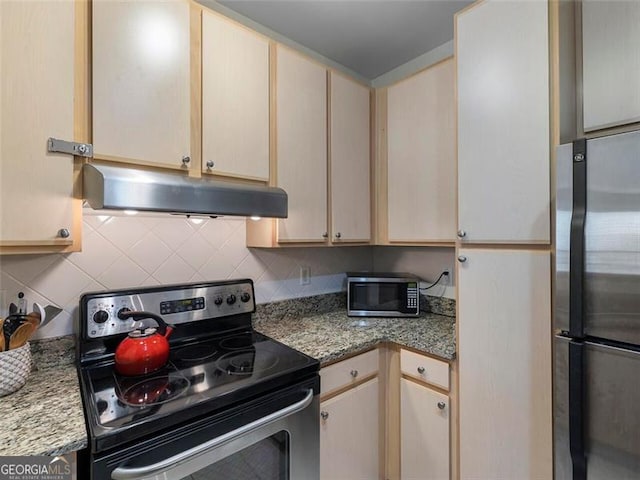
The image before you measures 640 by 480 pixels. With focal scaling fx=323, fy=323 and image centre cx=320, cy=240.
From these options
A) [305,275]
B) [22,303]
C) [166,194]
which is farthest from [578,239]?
[22,303]

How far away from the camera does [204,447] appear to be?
38.0 inches

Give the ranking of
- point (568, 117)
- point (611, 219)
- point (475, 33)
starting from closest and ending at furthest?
1. point (611, 219)
2. point (568, 117)
3. point (475, 33)

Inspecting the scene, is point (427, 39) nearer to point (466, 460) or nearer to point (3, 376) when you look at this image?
point (466, 460)

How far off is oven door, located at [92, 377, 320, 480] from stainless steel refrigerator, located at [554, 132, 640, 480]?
867mm

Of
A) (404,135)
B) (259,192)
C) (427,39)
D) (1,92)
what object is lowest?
(259,192)

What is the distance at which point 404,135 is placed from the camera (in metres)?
1.91

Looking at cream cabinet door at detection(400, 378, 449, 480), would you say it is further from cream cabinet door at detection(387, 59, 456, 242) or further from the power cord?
cream cabinet door at detection(387, 59, 456, 242)

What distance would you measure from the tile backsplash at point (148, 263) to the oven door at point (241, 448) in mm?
716

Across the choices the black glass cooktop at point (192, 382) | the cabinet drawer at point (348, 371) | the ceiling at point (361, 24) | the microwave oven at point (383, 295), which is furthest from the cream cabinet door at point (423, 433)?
the ceiling at point (361, 24)

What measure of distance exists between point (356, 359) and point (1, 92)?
5.25 ft

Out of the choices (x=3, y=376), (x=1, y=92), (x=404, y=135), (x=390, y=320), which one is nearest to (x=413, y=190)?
(x=404, y=135)

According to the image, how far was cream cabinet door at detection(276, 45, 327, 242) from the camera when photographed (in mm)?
1624

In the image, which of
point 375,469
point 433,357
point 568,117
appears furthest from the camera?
point 375,469

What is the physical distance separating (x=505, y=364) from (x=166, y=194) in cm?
142
